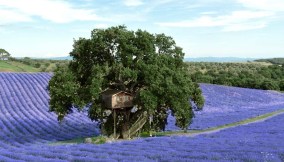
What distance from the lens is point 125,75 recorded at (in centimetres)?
2091

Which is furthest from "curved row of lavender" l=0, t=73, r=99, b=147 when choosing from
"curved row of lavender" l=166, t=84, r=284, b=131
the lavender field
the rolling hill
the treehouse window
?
the rolling hill

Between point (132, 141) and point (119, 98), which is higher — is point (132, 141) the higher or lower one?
the lower one

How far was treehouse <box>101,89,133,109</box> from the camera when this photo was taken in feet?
71.4

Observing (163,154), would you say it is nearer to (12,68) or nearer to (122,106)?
(122,106)

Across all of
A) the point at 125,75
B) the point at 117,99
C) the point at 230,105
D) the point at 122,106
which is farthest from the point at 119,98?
the point at 230,105

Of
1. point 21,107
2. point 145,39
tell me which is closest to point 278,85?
A: point 21,107

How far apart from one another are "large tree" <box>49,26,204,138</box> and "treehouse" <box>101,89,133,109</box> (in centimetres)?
33

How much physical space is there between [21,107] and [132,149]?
70.8 feet

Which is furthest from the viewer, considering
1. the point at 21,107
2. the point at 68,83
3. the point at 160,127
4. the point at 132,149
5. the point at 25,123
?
the point at 21,107

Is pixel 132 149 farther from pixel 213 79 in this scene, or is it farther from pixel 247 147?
pixel 213 79

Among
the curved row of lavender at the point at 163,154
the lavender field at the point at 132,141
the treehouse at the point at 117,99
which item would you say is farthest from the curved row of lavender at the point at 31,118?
the curved row of lavender at the point at 163,154

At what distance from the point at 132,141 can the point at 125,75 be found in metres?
4.03

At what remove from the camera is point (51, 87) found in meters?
21.6

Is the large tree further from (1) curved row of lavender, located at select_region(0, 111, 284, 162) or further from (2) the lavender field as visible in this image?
(1) curved row of lavender, located at select_region(0, 111, 284, 162)
